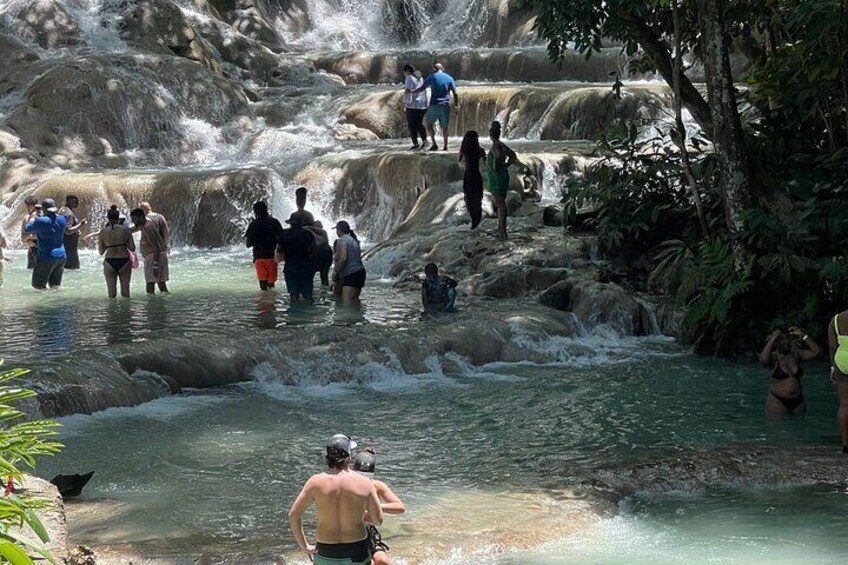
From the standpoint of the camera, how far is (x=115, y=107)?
26.8 meters

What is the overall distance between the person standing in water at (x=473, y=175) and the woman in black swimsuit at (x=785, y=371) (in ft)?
23.9

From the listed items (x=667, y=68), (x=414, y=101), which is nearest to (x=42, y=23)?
(x=414, y=101)

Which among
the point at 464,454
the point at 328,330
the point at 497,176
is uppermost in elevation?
the point at 497,176

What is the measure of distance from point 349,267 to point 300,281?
2.43ft

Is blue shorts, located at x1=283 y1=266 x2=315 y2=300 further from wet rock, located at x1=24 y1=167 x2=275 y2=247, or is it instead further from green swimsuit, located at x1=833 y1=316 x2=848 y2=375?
green swimsuit, located at x1=833 y1=316 x2=848 y2=375

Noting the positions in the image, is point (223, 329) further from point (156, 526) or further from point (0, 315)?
point (156, 526)

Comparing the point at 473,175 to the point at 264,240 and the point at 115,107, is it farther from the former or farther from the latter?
the point at 115,107

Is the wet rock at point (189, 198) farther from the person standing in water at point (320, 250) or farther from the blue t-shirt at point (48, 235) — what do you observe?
the person standing in water at point (320, 250)

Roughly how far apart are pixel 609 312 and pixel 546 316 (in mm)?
830

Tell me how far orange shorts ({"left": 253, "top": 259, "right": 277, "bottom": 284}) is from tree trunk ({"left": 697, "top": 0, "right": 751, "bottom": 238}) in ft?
20.3

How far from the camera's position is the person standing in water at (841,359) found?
925cm

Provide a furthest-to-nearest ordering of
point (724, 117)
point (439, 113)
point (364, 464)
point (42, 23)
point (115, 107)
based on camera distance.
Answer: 1. point (42, 23)
2. point (115, 107)
3. point (439, 113)
4. point (724, 117)
5. point (364, 464)

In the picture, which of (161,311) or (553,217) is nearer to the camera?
(161,311)

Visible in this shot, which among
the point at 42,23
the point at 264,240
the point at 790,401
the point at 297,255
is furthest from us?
the point at 42,23
